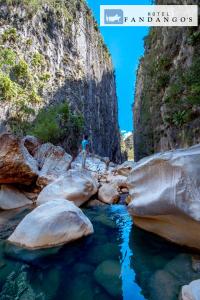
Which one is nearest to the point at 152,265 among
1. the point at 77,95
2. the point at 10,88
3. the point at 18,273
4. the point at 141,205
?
the point at 141,205

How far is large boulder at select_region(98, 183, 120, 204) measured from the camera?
7754 mm

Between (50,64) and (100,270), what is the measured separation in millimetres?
21595

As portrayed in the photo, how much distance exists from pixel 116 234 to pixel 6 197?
4.04 metres

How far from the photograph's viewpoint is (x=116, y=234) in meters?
5.28

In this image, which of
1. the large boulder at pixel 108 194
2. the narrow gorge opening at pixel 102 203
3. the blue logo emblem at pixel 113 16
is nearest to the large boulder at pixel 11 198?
the narrow gorge opening at pixel 102 203

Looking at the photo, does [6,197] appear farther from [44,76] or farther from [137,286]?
[44,76]

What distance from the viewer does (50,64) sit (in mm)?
22812

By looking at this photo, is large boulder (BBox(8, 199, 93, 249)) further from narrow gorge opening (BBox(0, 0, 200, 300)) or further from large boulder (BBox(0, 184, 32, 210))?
large boulder (BBox(0, 184, 32, 210))

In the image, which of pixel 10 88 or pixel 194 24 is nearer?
pixel 194 24

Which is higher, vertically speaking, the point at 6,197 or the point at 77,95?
the point at 77,95

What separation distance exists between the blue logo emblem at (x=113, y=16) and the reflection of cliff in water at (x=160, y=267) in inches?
370

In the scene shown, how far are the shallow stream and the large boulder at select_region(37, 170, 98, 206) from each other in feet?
6.99

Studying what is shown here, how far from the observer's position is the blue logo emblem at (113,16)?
11.2 meters

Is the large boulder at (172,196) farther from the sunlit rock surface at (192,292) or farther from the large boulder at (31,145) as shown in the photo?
the large boulder at (31,145)
